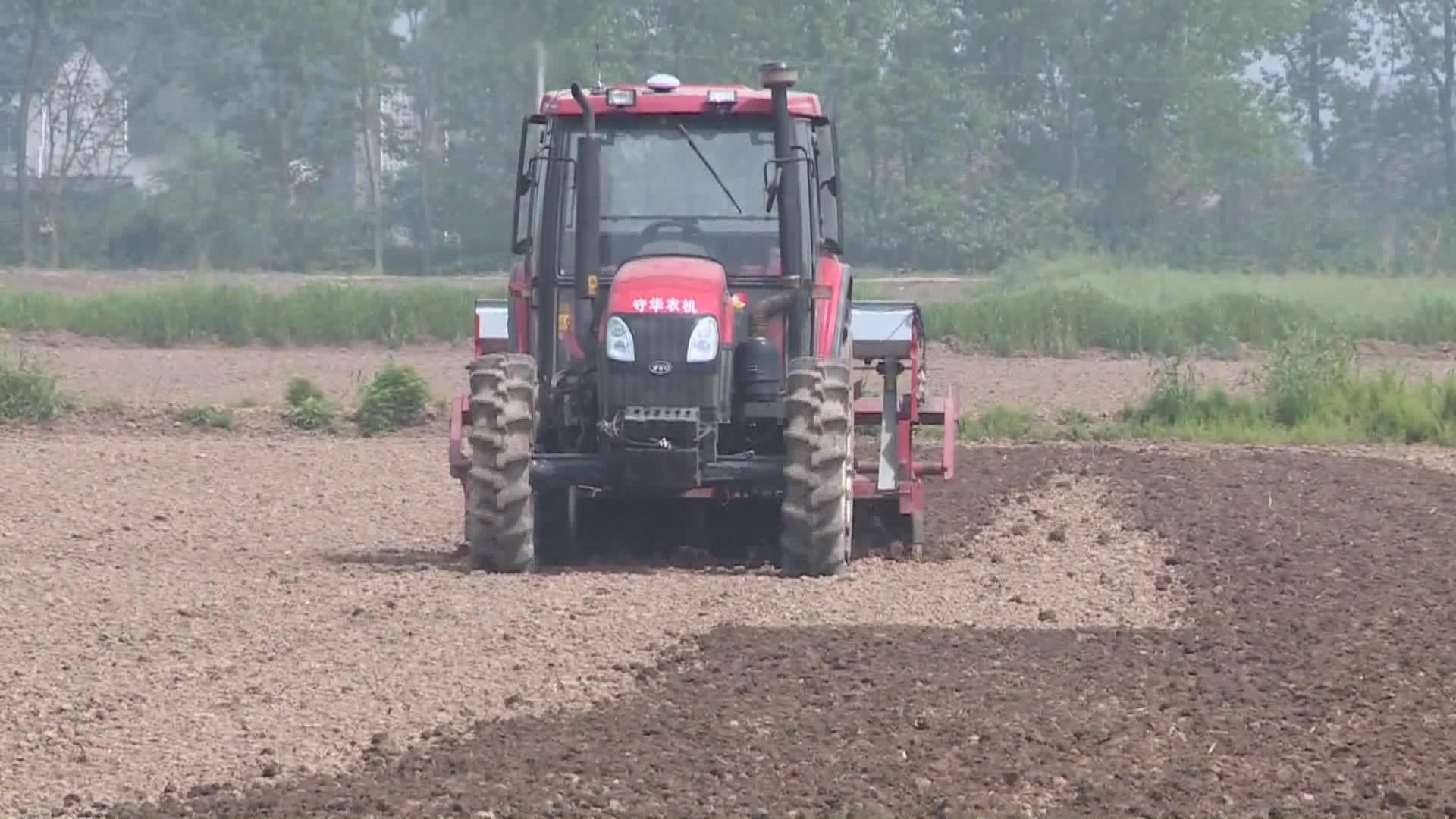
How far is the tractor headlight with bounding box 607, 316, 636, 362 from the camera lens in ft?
34.6

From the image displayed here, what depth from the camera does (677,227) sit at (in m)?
11.2

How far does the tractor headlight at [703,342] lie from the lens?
10531 millimetres

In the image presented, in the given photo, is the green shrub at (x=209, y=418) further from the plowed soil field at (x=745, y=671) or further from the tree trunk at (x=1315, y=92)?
the tree trunk at (x=1315, y=92)

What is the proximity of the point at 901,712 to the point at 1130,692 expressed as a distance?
0.90 meters

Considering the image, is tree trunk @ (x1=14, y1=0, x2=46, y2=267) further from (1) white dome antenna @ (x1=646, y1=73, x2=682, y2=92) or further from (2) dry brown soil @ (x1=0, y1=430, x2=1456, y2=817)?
(1) white dome antenna @ (x1=646, y1=73, x2=682, y2=92)

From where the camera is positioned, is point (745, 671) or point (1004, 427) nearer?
point (745, 671)

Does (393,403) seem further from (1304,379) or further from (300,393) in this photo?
(1304,379)

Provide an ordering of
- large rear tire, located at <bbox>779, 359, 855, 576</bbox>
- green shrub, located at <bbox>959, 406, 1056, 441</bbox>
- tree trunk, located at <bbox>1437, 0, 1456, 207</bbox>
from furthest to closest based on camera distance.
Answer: tree trunk, located at <bbox>1437, 0, 1456, 207</bbox>
green shrub, located at <bbox>959, 406, 1056, 441</bbox>
large rear tire, located at <bbox>779, 359, 855, 576</bbox>

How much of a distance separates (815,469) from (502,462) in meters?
1.43

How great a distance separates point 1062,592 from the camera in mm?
10250

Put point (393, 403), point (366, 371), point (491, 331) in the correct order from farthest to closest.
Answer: point (366, 371) < point (393, 403) < point (491, 331)

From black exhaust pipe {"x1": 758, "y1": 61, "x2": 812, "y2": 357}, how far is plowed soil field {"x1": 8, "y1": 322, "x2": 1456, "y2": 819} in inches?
48.9

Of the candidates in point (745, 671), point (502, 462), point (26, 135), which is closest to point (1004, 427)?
point (502, 462)

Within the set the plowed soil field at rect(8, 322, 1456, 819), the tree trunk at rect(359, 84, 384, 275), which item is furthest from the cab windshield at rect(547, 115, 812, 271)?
the tree trunk at rect(359, 84, 384, 275)
